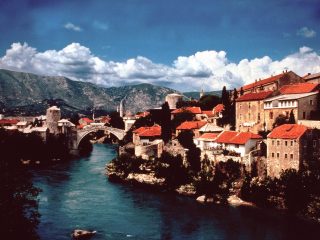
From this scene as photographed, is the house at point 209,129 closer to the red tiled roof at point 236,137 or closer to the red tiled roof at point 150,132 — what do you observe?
the red tiled roof at point 236,137

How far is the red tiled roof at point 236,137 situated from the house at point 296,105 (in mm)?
3300

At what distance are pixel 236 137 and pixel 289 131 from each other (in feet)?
19.8

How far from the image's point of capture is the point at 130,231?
2817cm

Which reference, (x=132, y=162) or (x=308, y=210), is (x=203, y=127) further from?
(x=308, y=210)

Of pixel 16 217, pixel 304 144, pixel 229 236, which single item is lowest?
pixel 229 236

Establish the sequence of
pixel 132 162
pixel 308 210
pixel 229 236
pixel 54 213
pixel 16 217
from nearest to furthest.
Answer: pixel 16 217 < pixel 229 236 < pixel 308 210 < pixel 54 213 < pixel 132 162

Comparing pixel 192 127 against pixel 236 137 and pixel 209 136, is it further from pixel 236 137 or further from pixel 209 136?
pixel 236 137

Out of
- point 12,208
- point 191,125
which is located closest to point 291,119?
point 191,125

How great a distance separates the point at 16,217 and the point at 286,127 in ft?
77.5

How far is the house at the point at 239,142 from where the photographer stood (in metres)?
38.3

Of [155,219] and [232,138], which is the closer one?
[155,219]

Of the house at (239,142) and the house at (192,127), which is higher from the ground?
the house at (192,127)

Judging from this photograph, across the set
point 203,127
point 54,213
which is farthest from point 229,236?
point 203,127

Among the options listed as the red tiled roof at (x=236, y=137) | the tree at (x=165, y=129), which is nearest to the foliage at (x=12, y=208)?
the red tiled roof at (x=236, y=137)
